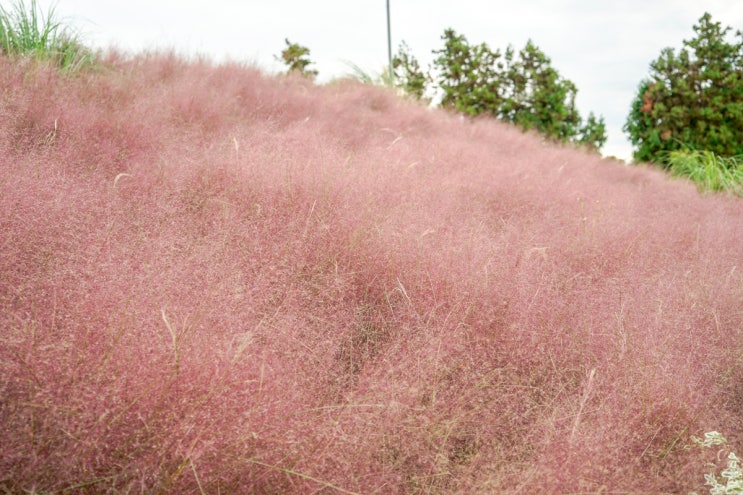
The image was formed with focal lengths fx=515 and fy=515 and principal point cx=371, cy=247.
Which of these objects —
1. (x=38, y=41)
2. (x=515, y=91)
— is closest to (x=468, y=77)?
(x=515, y=91)

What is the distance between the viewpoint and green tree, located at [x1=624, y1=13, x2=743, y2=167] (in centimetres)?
977

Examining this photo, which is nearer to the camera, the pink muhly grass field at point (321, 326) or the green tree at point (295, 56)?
the pink muhly grass field at point (321, 326)

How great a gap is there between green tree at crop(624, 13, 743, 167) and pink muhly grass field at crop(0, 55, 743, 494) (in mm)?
7187

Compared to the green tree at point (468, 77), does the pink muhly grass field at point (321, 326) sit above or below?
below

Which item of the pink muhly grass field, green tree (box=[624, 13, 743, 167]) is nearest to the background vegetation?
the pink muhly grass field

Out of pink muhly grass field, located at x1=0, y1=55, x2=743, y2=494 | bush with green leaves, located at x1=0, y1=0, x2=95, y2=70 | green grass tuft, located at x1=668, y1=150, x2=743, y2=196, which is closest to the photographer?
pink muhly grass field, located at x1=0, y1=55, x2=743, y2=494

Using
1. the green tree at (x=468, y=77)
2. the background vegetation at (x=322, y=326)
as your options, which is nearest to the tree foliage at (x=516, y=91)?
the green tree at (x=468, y=77)

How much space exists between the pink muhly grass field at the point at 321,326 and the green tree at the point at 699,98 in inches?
283

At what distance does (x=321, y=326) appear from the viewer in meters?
2.20

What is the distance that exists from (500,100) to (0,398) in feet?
34.0

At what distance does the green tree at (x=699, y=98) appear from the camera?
9766 mm

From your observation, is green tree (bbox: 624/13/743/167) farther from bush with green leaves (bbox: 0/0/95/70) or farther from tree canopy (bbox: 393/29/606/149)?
bush with green leaves (bbox: 0/0/95/70)

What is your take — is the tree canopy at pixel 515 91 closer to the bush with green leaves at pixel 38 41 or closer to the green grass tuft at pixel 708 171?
the green grass tuft at pixel 708 171

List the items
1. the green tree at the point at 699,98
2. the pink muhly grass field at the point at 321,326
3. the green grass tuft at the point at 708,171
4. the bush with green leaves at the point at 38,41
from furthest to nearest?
the green tree at the point at 699,98 < the green grass tuft at the point at 708,171 < the bush with green leaves at the point at 38,41 < the pink muhly grass field at the point at 321,326
